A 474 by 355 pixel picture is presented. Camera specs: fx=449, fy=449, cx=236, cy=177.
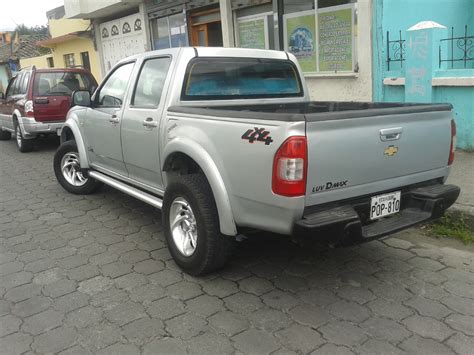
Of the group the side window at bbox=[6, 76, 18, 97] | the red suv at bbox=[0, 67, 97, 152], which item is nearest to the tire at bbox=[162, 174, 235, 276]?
the red suv at bbox=[0, 67, 97, 152]

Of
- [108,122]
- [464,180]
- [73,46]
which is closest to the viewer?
[108,122]

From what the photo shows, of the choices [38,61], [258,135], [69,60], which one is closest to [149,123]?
[258,135]

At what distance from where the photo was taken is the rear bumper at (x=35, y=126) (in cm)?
910

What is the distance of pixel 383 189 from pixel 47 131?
790 cm

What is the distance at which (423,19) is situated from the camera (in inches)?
316

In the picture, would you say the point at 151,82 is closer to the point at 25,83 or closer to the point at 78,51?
the point at 25,83

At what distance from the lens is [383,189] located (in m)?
3.09

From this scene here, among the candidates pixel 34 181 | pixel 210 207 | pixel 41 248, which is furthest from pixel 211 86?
pixel 34 181

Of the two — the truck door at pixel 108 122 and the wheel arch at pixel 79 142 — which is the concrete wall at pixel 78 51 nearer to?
the wheel arch at pixel 79 142

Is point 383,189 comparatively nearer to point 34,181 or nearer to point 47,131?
point 34,181

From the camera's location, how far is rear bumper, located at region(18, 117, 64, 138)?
9098 millimetres

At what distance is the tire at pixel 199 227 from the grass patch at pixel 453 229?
86.3 inches

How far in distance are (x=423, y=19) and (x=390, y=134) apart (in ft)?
20.0

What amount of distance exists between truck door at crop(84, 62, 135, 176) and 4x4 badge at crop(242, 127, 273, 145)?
2.08 meters
